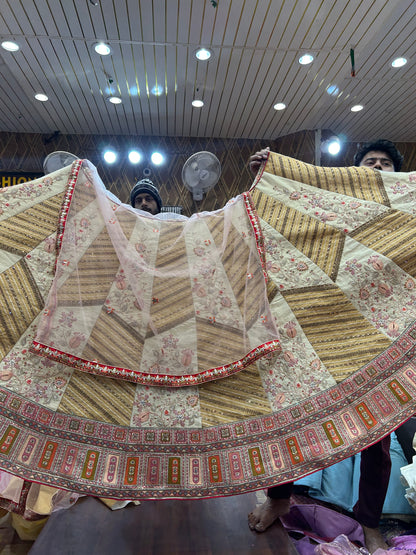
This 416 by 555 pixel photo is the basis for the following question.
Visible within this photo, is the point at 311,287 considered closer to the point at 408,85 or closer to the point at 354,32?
the point at 354,32

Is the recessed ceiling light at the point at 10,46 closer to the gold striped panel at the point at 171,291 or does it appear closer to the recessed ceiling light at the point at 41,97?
the recessed ceiling light at the point at 41,97

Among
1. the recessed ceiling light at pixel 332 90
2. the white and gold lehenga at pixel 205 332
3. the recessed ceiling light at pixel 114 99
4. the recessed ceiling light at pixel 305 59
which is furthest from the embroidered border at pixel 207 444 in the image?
the recessed ceiling light at pixel 114 99

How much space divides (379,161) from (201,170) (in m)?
2.68

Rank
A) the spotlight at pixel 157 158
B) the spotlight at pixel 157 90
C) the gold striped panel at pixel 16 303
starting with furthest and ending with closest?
the spotlight at pixel 157 158 → the spotlight at pixel 157 90 → the gold striped panel at pixel 16 303

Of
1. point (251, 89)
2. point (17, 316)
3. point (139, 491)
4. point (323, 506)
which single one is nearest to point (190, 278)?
point (17, 316)

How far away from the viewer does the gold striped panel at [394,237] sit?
4.47ft

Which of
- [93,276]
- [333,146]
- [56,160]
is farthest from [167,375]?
[333,146]

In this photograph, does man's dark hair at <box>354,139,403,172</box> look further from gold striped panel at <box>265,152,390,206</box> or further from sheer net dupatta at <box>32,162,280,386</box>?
sheer net dupatta at <box>32,162,280,386</box>

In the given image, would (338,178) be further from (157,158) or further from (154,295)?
(157,158)

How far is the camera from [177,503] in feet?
5.65

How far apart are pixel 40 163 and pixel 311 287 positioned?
4888 mm

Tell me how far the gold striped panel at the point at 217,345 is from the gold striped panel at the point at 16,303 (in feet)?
1.94

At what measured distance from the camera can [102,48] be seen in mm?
3311

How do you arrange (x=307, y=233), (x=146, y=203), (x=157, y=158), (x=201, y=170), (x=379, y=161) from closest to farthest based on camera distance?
(x=307, y=233), (x=379, y=161), (x=146, y=203), (x=201, y=170), (x=157, y=158)
